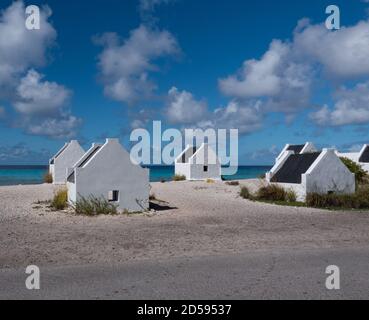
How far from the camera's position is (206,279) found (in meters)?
8.19

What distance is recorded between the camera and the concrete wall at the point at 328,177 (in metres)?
23.0

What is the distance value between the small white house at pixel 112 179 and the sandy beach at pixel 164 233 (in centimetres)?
116

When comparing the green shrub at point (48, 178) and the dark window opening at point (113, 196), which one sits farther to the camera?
the green shrub at point (48, 178)

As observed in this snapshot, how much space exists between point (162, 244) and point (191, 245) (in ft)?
2.48

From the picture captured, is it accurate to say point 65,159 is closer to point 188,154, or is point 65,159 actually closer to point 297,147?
point 188,154

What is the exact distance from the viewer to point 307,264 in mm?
9461

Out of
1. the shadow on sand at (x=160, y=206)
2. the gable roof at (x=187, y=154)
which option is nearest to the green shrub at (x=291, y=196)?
the shadow on sand at (x=160, y=206)

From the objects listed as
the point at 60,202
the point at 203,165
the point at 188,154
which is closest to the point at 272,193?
the point at 60,202

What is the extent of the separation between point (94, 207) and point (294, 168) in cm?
1195

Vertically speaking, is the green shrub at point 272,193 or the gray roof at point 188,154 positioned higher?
the gray roof at point 188,154

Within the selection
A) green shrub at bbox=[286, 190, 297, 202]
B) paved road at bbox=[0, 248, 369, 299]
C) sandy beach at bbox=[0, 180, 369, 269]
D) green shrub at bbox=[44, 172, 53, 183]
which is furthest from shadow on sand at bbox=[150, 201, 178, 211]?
green shrub at bbox=[44, 172, 53, 183]

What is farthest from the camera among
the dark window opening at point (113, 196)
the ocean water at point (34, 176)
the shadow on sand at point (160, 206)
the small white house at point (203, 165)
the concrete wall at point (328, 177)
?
the ocean water at point (34, 176)

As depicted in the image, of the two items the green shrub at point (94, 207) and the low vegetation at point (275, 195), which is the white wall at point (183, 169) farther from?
the green shrub at point (94, 207)
